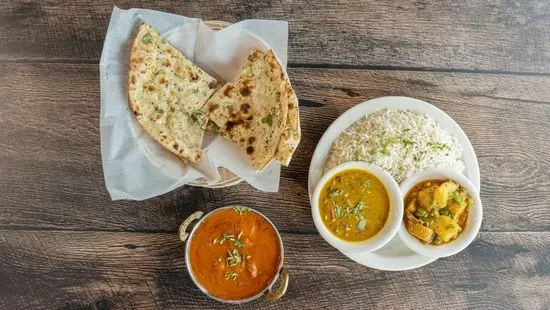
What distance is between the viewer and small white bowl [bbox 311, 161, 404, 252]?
2.16 meters

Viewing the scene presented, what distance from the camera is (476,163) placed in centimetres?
239

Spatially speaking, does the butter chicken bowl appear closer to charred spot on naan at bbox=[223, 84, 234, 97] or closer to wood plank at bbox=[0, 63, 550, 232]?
wood plank at bbox=[0, 63, 550, 232]

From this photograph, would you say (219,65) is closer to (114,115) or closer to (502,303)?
(114,115)

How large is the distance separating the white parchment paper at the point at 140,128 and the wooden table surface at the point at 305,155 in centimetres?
16

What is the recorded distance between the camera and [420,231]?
7.16ft

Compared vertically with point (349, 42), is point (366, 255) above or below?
below

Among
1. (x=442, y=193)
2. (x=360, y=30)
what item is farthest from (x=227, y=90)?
(x=442, y=193)

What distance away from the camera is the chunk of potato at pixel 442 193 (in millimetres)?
2154

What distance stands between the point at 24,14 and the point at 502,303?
243cm

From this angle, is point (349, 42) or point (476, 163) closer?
point (476, 163)

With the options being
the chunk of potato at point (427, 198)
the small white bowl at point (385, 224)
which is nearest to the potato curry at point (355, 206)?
the small white bowl at point (385, 224)

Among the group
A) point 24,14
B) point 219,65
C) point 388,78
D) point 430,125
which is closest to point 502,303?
point 430,125

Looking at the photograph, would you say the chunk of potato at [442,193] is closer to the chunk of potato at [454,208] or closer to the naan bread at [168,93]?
the chunk of potato at [454,208]

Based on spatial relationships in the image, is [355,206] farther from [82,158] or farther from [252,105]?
[82,158]
